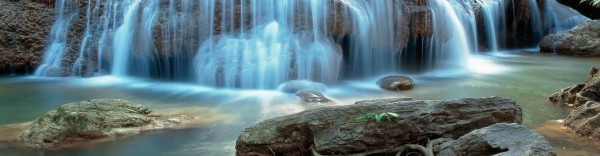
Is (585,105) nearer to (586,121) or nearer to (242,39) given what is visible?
(586,121)

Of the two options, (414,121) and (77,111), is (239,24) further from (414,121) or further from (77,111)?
(414,121)

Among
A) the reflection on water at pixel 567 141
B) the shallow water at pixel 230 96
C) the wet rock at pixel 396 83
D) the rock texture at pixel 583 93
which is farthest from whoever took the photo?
the wet rock at pixel 396 83

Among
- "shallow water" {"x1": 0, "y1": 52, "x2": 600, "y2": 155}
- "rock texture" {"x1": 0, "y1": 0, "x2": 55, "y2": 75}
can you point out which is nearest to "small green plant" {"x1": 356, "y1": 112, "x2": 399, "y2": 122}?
"shallow water" {"x1": 0, "y1": 52, "x2": 600, "y2": 155}

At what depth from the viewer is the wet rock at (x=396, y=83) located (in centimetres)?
997

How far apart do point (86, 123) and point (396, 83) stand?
5.60 metres

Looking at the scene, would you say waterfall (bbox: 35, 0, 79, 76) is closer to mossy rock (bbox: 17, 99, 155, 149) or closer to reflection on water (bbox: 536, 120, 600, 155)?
mossy rock (bbox: 17, 99, 155, 149)

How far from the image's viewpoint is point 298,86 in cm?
969

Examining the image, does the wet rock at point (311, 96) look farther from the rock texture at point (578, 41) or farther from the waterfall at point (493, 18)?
the rock texture at point (578, 41)

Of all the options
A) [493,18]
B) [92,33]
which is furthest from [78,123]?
[493,18]

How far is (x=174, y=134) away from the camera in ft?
21.5

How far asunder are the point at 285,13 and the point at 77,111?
5403 millimetres

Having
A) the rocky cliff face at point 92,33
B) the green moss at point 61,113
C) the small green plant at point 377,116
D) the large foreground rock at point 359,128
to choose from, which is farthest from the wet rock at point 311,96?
the small green plant at point 377,116

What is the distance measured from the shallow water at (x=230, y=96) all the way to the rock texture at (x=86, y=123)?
229mm

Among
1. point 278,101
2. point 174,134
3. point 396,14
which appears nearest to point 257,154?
point 174,134
